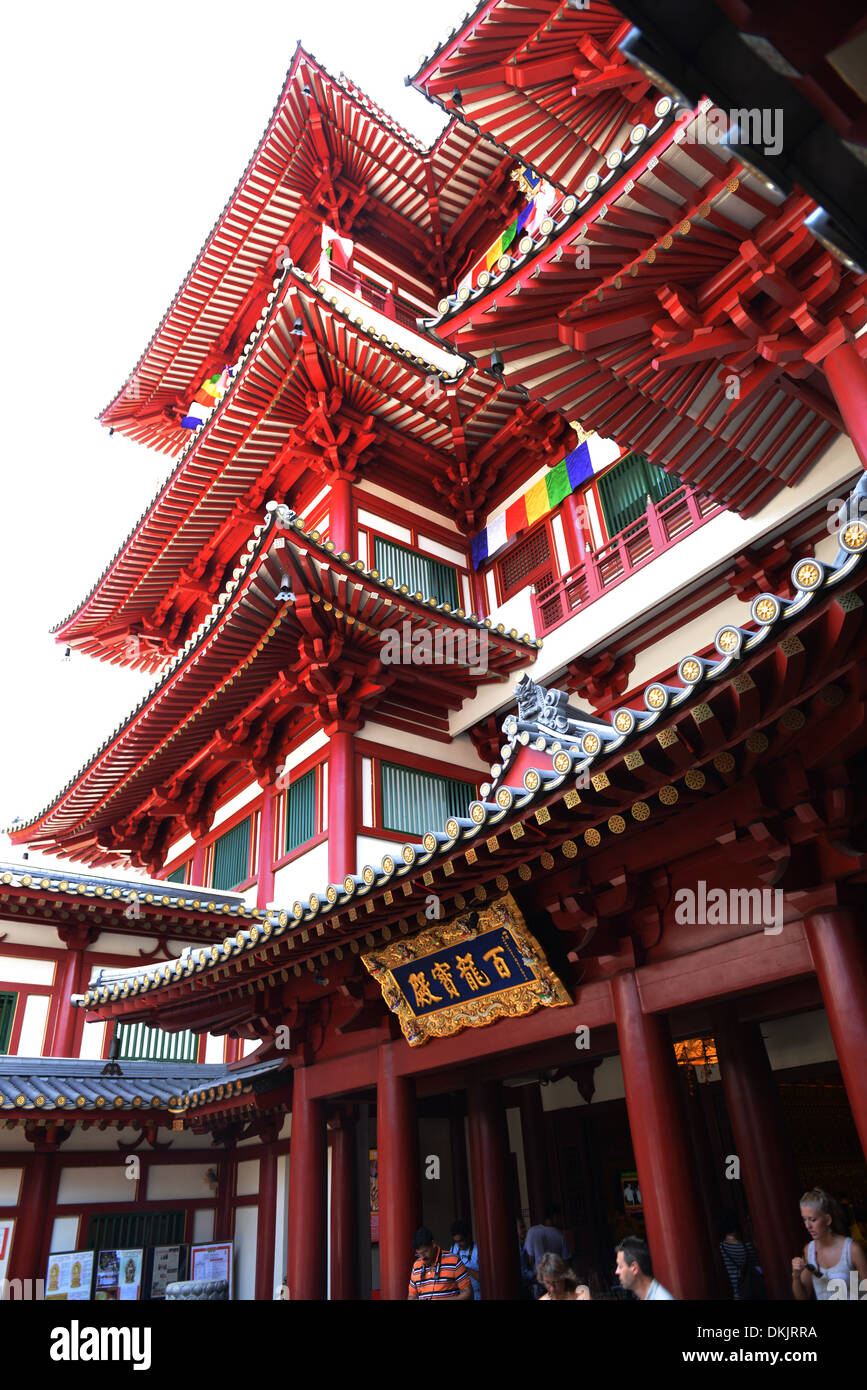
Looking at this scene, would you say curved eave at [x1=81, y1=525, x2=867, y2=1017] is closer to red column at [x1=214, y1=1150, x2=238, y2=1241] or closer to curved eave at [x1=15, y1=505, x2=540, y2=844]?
curved eave at [x1=15, y1=505, x2=540, y2=844]

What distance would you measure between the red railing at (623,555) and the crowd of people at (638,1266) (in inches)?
292

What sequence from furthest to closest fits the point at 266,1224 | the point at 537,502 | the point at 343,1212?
the point at 537,502 → the point at 266,1224 → the point at 343,1212

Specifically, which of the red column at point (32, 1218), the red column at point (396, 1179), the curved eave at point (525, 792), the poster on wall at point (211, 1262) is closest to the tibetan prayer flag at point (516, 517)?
the curved eave at point (525, 792)

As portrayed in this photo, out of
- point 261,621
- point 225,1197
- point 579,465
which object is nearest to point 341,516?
point 261,621

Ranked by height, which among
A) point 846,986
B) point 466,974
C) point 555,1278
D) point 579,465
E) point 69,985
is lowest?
point 555,1278

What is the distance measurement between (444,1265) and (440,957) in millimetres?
2623

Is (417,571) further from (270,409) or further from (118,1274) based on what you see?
(118,1274)

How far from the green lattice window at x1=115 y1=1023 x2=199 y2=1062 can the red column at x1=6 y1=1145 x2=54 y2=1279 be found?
2.15 m

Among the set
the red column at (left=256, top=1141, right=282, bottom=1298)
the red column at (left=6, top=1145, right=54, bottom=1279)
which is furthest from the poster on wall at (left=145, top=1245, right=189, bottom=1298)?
the red column at (left=6, top=1145, right=54, bottom=1279)

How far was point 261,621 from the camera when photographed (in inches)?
479

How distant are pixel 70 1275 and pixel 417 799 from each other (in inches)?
323

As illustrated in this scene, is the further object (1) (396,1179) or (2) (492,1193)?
(2) (492,1193)

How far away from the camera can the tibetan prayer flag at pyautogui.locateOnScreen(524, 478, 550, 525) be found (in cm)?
1389
